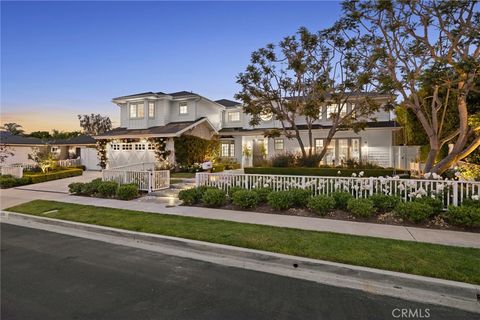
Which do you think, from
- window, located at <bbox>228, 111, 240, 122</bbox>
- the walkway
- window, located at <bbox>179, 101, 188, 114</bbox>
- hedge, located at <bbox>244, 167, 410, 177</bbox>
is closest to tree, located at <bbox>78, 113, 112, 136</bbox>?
window, located at <bbox>179, 101, 188, 114</bbox>

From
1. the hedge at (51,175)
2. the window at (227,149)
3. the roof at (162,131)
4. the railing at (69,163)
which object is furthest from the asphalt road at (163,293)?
the railing at (69,163)

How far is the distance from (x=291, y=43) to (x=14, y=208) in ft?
49.6

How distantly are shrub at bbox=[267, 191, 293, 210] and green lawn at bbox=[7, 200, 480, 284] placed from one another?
184cm

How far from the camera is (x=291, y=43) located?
50.6ft

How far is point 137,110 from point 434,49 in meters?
21.0

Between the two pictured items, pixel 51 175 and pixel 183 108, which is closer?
pixel 51 175

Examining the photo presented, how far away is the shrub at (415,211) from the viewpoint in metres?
6.92

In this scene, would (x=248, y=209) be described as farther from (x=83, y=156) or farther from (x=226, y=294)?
(x=83, y=156)

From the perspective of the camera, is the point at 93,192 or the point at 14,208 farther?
the point at 93,192

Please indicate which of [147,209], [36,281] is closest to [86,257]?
[36,281]

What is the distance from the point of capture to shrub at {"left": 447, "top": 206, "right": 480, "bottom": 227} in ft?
21.1

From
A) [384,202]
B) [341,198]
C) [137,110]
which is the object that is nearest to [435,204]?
[384,202]

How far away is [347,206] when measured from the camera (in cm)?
795

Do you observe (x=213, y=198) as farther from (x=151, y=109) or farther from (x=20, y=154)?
(x=20, y=154)
